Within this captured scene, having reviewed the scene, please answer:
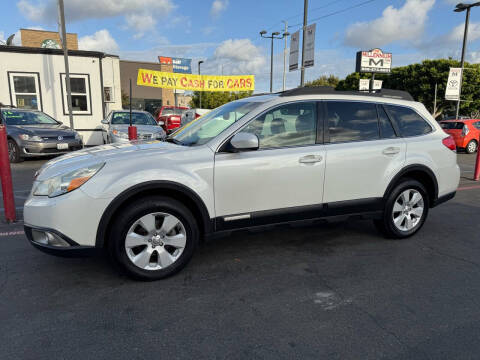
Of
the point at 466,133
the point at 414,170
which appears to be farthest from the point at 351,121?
the point at 466,133

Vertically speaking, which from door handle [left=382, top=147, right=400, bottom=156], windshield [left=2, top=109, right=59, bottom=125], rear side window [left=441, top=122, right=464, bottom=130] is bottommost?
door handle [left=382, top=147, right=400, bottom=156]

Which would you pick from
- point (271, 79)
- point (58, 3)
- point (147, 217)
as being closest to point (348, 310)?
point (147, 217)

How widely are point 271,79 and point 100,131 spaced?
2424 centimetres

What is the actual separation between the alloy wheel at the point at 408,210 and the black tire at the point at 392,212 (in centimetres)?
3

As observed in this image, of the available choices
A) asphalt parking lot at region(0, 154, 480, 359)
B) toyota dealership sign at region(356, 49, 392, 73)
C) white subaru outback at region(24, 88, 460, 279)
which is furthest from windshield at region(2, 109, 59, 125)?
toyota dealership sign at region(356, 49, 392, 73)

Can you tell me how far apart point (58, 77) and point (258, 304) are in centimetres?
1472

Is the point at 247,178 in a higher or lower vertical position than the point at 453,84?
lower

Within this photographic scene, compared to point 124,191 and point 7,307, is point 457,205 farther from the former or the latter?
point 7,307

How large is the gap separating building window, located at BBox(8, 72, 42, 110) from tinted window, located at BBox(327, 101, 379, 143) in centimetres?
1405

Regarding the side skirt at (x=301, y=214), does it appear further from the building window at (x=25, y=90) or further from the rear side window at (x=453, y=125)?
the building window at (x=25, y=90)

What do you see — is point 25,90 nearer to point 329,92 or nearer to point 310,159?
point 329,92

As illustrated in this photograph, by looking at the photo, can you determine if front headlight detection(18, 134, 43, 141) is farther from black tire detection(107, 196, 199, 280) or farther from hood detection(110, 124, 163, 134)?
black tire detection(107, 196, 199, 280)

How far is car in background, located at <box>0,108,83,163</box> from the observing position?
30.3 ft

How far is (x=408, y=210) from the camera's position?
4270 millimetres
